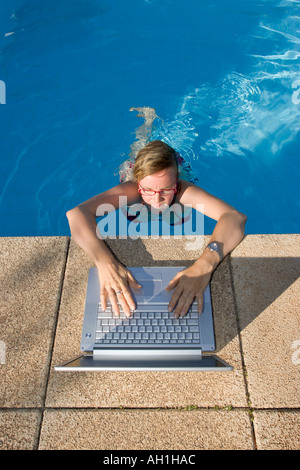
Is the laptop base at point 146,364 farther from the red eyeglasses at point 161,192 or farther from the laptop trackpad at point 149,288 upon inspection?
the red eyeglasses at point 161,192

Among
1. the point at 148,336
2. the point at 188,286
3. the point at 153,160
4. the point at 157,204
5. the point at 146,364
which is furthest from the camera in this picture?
the point at 157,204

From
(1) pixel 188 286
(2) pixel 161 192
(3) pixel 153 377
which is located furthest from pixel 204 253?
(3) pixel 153 377

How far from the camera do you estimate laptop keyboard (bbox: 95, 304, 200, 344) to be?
70.7 inches

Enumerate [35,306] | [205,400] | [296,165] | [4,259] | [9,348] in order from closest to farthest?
[205,400] → [9,348] → [35,306] → [4,259] → [296,165]

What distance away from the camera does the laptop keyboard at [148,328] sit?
5.89 ft

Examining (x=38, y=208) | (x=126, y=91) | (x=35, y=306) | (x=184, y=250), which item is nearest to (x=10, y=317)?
(x=35, y=306)

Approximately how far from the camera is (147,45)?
4.61 m

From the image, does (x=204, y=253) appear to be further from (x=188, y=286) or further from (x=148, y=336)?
(x=148, y=336)

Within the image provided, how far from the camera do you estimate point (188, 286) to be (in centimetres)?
191

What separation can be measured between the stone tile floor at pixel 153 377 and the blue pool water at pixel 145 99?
4.46 ft

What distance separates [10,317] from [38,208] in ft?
5.79

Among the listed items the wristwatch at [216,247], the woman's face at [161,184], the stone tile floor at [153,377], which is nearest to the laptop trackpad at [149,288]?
the stone tile floor at [153,377]

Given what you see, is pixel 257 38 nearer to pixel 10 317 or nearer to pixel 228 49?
pixel 228 49

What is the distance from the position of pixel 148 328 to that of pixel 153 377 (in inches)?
10.4
